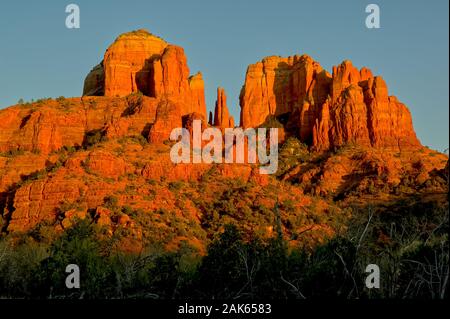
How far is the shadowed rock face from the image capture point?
98688mm

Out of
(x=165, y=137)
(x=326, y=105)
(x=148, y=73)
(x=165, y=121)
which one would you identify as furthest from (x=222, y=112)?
(x=165, y=137)

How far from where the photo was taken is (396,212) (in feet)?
252

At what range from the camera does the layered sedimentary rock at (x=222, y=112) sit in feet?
350

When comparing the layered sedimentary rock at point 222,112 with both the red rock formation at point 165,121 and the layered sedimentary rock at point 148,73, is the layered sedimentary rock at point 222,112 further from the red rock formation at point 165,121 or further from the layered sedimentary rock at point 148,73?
the red rock formation at point 165,121

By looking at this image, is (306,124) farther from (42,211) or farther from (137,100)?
(42,211)

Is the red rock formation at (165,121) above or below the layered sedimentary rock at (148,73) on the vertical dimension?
below

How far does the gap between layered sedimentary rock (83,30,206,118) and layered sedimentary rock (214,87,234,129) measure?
94.9 inches

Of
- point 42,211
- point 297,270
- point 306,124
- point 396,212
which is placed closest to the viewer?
point 297,270

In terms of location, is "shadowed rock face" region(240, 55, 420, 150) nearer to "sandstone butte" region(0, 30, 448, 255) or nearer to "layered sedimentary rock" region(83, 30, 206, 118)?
"sandstone butte" region(0, 30, 448, 255)

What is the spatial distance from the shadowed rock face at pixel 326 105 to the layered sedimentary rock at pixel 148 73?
1261 cm

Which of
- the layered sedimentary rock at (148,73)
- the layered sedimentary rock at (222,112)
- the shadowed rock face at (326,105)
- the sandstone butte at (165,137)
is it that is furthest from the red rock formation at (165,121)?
the shadowed rock face at (326,105)

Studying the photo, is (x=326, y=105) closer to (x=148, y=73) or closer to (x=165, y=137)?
(x=148, y=73)
